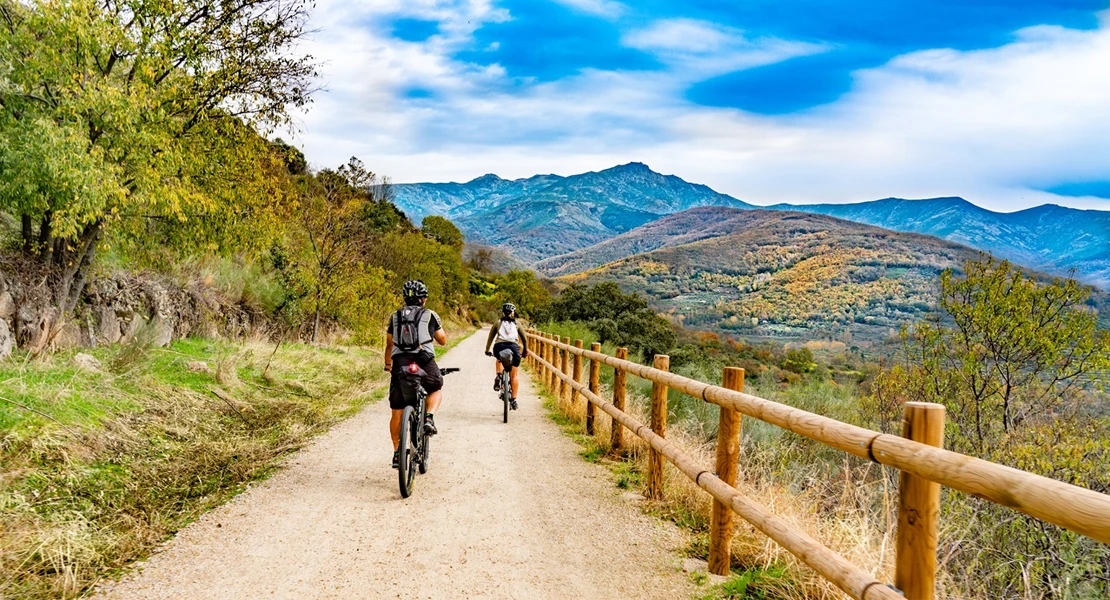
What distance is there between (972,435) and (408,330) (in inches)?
433

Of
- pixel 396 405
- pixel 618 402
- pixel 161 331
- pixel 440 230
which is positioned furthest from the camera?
pixel 440 230

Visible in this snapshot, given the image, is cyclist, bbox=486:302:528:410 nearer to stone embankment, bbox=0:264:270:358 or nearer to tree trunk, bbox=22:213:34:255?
stone embankment, bbox=0:264:270:358

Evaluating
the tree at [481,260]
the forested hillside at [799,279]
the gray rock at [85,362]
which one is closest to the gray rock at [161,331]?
the gray rock at [85,362]

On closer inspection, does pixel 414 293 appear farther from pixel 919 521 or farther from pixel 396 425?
pixel 919 521

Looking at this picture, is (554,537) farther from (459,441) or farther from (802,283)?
(802,283)

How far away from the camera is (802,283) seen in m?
120

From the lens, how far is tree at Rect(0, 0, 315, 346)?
7805mm

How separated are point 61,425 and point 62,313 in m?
4.30

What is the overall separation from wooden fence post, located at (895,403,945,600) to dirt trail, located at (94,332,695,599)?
1.62 metres

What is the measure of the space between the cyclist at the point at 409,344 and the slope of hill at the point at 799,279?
6923 centimetres

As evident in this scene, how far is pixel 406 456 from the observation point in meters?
5.23

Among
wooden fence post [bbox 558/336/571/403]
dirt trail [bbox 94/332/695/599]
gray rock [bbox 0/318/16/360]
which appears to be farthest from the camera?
wooden fence post [bbox 558/336/571/403]

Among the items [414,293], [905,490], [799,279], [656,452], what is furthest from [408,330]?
[799,279]

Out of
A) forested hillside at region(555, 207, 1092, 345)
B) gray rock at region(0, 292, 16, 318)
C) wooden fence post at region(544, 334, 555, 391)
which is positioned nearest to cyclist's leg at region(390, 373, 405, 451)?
gray rock at region(0, 292, 16, 318)
